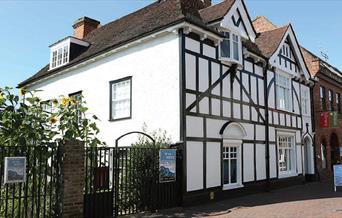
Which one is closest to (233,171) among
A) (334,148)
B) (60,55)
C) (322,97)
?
(60,55)

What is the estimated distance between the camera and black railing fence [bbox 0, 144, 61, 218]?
834 cm

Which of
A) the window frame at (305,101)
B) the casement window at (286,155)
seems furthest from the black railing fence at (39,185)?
the window frame at (305,101)

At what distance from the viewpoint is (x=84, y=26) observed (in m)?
22.8

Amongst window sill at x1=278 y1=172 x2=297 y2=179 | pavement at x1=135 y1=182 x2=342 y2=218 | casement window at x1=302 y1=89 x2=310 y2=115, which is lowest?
pavement at x1=135 y1=182 x2=342 y2=218

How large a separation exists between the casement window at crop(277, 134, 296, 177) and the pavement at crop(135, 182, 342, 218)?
3800 millimetres

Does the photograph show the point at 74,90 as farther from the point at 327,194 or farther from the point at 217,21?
the point at 327,194

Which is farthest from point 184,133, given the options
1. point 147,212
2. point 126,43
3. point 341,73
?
point 341,73

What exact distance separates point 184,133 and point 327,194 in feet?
25.3

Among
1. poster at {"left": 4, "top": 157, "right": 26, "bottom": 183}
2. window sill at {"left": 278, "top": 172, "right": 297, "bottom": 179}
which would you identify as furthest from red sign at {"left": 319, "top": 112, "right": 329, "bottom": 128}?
poster at {"left": 4, "top": 157, "right": 26, "bottom": 183}

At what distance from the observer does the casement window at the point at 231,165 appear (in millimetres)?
14109

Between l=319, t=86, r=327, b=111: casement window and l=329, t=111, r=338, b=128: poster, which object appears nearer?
l=329, t=111, r=338, b=128: poster

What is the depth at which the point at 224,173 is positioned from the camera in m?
14.0

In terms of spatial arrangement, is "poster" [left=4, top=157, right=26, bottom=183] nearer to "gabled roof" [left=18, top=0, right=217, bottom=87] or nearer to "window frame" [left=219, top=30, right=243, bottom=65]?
"gabled roof" [left=18, top=0, right=217, bottom=87]

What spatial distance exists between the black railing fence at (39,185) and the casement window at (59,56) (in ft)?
35.4
